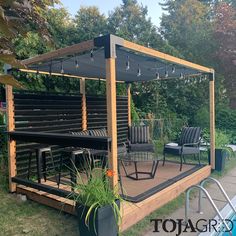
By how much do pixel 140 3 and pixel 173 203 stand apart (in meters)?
20.4

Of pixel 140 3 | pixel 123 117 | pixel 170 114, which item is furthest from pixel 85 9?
pixel 123 117

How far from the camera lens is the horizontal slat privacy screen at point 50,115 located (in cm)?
491

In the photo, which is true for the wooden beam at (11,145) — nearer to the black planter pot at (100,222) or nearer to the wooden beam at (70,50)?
the wooden beam at (70,50)

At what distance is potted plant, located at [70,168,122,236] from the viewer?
280 centimetres

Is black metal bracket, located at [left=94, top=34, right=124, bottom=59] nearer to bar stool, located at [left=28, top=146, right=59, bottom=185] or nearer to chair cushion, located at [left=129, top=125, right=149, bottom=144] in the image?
bar stool, located at [left=28, top=146, right=59, bottom=185]

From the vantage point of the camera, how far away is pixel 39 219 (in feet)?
12.5

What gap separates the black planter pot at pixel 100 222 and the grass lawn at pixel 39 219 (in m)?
0.48

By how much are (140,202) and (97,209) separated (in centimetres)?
116

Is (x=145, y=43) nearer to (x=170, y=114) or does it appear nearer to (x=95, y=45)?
(x=170, y=114)

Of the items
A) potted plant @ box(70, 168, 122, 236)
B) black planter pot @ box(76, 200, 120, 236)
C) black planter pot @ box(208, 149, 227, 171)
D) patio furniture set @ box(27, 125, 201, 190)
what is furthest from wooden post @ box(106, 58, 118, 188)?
black planter pot @ box(208, 149, 227, 171)

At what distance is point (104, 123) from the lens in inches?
284

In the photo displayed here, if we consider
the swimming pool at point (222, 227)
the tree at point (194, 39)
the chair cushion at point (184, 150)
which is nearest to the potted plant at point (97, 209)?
the swimming pool at point (222, 227)

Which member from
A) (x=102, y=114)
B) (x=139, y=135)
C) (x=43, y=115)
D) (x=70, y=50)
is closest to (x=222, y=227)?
(x=70, y=50)

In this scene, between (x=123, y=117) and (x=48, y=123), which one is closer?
(x=48, y=123)
